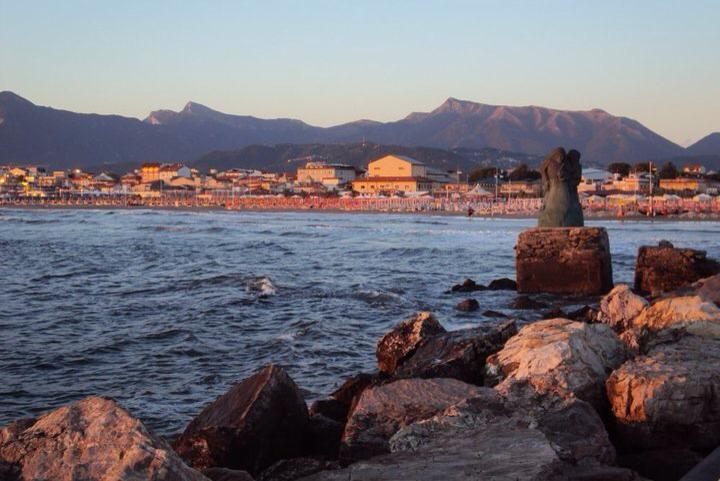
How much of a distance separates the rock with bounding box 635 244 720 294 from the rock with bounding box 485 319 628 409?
32.3 feet

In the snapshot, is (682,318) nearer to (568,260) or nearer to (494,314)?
(494,314)

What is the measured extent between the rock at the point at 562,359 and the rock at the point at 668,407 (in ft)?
0.78

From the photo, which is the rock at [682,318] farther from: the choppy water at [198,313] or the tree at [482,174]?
the tree at [482,174]

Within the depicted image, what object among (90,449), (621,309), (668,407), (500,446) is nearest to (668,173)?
(621,309)

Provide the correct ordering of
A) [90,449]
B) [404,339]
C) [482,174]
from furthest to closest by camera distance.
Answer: [482,174] → [404,339] → [90,449]

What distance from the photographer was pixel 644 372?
5.77m

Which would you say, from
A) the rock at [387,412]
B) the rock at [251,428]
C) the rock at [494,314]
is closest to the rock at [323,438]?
the rock at [251,428]

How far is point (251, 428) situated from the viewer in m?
5.65

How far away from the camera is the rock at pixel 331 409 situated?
707 centimetres

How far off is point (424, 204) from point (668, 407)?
3381 inches

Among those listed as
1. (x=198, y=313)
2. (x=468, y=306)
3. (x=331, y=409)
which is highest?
(x=331, y=409)

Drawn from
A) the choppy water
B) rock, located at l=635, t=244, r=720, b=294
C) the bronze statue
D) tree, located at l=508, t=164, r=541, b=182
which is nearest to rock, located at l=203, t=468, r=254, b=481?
the choppy water

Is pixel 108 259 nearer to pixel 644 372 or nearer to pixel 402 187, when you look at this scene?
pixel 644 372

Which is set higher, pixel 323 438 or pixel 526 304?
pixel 323 438
